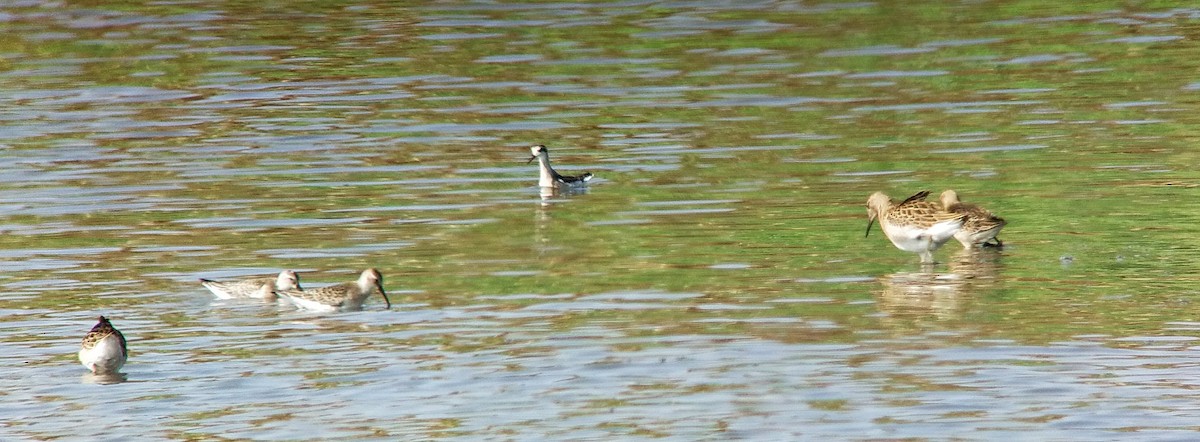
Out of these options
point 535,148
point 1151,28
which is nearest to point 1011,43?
point 1151,28

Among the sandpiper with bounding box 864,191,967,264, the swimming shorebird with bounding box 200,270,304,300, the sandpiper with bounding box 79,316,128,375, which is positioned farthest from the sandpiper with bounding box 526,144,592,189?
the sandpiper with bounding box 79,316,128,375

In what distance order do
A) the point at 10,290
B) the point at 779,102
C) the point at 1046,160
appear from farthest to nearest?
the point at 779,102 → the point at 1046,160 → the point at 10,290

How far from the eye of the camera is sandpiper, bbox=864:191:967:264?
719 inches

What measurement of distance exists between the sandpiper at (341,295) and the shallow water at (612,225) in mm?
116

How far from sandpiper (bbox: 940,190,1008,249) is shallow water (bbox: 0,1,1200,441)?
23 centimetres

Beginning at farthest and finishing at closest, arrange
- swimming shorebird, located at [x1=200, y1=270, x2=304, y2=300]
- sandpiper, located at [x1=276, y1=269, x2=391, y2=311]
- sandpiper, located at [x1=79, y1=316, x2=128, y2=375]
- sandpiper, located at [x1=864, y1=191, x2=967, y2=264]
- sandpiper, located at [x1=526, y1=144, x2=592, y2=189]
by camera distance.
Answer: sandpiper, located at [x1=526, y1=144, x2=592, y2=189]
sandpiper, located at [x1=864, y1=191, x2=967, y2=264]
swimming shorebird, located at [x1=200, y1=270, x2=304, y2=300]
sandpiper, located at [x1=276, y1=269, x2=391, y2=311]
sandpiper, located at [x1=79, y1=316, x2=128, y2=375]

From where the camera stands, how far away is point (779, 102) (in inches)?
1192

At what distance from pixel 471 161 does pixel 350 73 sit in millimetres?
9735

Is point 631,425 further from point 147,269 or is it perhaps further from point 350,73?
point 350,73

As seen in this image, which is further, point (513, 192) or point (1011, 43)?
point (1011, 43)

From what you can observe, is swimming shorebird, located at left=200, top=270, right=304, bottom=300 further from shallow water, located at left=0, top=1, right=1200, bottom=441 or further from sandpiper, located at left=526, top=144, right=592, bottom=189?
sandpiper, located at left=526, top=144, right=592, bottom=189

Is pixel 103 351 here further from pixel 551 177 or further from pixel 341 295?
pixel 551 177

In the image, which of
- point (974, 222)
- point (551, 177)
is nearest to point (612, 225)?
point (551, 177)

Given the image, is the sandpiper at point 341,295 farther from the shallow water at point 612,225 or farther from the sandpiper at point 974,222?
the sandpiper at point 974,222
